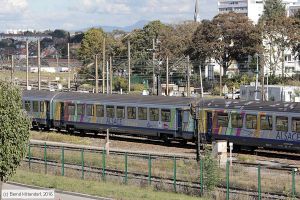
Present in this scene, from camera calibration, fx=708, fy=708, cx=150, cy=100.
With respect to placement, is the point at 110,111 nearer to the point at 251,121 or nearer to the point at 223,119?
the point at 223,119

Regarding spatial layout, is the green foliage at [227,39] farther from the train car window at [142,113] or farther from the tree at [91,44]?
the train car window at [142,113]

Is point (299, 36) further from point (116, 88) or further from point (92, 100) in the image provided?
point (92, 100)

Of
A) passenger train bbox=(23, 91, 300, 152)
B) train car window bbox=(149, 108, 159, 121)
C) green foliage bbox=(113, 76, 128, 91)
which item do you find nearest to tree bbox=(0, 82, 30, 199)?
passenger train bbox=(23, 91, 300, 152)

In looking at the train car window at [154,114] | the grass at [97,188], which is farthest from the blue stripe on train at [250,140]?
the grass at [97,188]

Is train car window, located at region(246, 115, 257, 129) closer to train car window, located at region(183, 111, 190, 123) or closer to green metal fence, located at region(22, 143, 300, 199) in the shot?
train car window, located at region(183, 111, 190, 123)

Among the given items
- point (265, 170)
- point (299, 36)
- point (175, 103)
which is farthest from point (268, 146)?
point (299, 36)

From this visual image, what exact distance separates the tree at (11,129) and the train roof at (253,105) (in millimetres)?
18891

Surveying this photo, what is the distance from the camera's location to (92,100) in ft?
161

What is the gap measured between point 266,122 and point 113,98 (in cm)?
1354

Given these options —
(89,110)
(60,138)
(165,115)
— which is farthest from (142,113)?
(60,138)

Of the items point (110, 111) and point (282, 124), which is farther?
point (110, 111)

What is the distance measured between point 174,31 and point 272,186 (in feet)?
315

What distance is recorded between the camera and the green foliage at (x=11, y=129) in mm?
20453

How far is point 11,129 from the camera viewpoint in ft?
67.5
